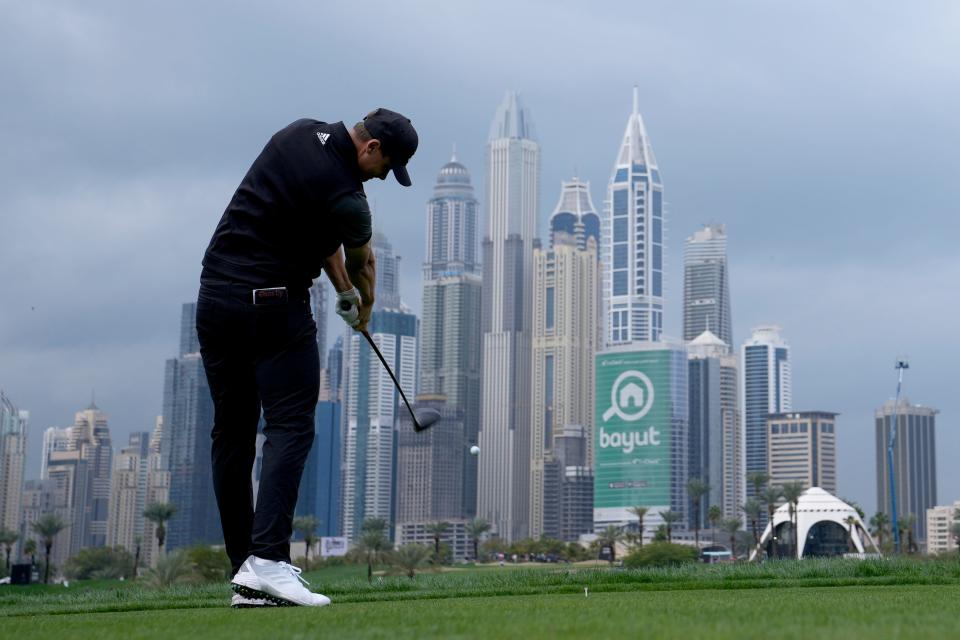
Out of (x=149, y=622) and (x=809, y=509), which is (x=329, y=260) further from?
(x=809, y=509)

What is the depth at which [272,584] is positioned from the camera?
5.65m

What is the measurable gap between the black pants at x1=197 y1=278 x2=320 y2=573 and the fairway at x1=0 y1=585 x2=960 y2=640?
53 centimetres

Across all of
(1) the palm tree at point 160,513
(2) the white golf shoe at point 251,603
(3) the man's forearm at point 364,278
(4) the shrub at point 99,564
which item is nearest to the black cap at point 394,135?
(3) the man's forearm at point 364,278

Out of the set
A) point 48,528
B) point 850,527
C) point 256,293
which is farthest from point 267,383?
point 850,527

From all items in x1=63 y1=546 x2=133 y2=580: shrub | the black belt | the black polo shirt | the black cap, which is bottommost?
x1=63 y1=546 x2=133 y2=580: shrub

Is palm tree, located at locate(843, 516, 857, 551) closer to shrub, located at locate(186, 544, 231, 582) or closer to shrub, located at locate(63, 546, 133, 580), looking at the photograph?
shrub, located at locate(63, 546, 133, 580)

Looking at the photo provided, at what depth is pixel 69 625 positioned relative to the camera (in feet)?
16.1

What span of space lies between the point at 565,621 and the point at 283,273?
238 cm

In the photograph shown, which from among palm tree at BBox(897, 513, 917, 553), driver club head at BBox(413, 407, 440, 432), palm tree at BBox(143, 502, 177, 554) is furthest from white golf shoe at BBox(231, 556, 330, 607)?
palm tree at BBox(897, 513, 917, 553)

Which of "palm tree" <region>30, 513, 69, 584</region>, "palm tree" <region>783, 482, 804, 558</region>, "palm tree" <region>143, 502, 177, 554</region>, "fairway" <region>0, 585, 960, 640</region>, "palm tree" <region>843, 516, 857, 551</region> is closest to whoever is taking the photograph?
"fairway" <region>0, 585, 960, 640</region>

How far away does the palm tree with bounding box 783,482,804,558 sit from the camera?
102 m

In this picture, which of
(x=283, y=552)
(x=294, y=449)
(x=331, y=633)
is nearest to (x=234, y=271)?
(x=294, y=449)

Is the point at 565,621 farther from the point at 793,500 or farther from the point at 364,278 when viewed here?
the point at 793,500

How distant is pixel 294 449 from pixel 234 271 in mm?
795
